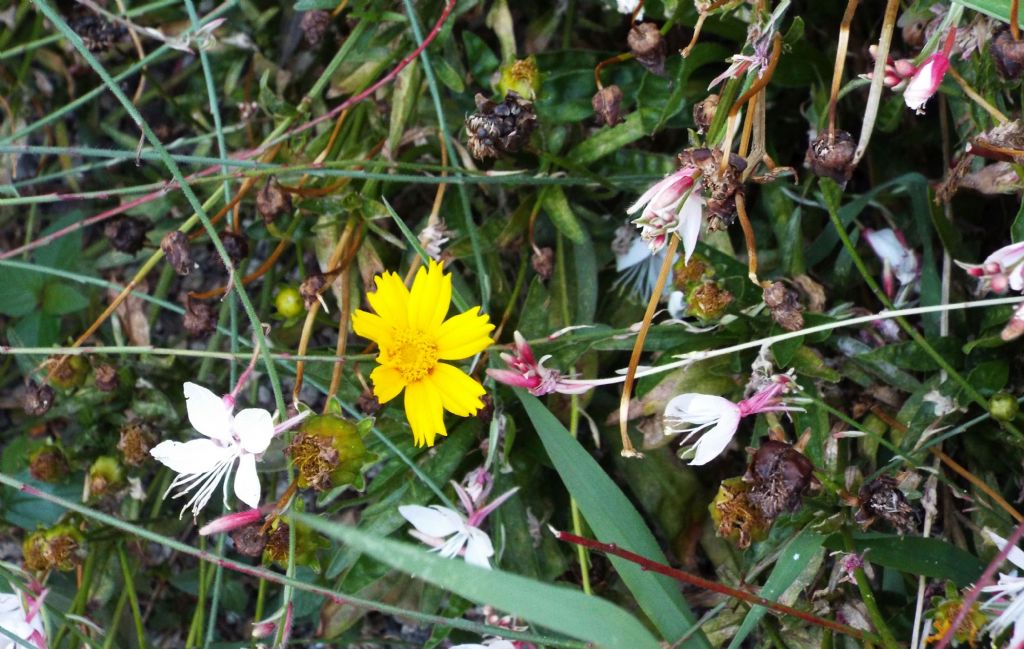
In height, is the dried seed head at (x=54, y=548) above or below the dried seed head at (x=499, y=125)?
below

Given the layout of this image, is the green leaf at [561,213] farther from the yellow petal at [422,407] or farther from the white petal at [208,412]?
the white petal at [208,412]

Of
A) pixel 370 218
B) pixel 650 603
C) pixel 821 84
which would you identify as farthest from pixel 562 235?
pixel 650 603

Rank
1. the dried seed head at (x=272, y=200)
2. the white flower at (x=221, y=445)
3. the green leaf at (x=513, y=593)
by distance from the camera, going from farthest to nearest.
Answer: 1. the dried seed head at (x=272, y=200)
2. the white flower at (x=221, y=445)
3. the green leaf at (x=513, y=593)

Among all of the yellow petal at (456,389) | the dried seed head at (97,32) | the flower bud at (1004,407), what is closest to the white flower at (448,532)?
the yellow petal at (456,389)

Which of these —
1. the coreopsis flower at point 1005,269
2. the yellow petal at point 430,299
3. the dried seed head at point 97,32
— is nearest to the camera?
the coreopsis flower at point 1005,269

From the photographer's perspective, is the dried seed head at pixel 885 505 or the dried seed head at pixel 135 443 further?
the dried seed head at pixel 135 443

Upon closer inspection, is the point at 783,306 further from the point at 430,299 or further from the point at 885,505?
the point at 430,299

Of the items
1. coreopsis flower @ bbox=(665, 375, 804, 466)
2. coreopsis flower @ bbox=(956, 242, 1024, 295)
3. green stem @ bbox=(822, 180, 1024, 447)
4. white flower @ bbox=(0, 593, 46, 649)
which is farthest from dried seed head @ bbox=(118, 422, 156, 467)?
coreopsis flower @ bbox=(956, 242, 1024, 295)
